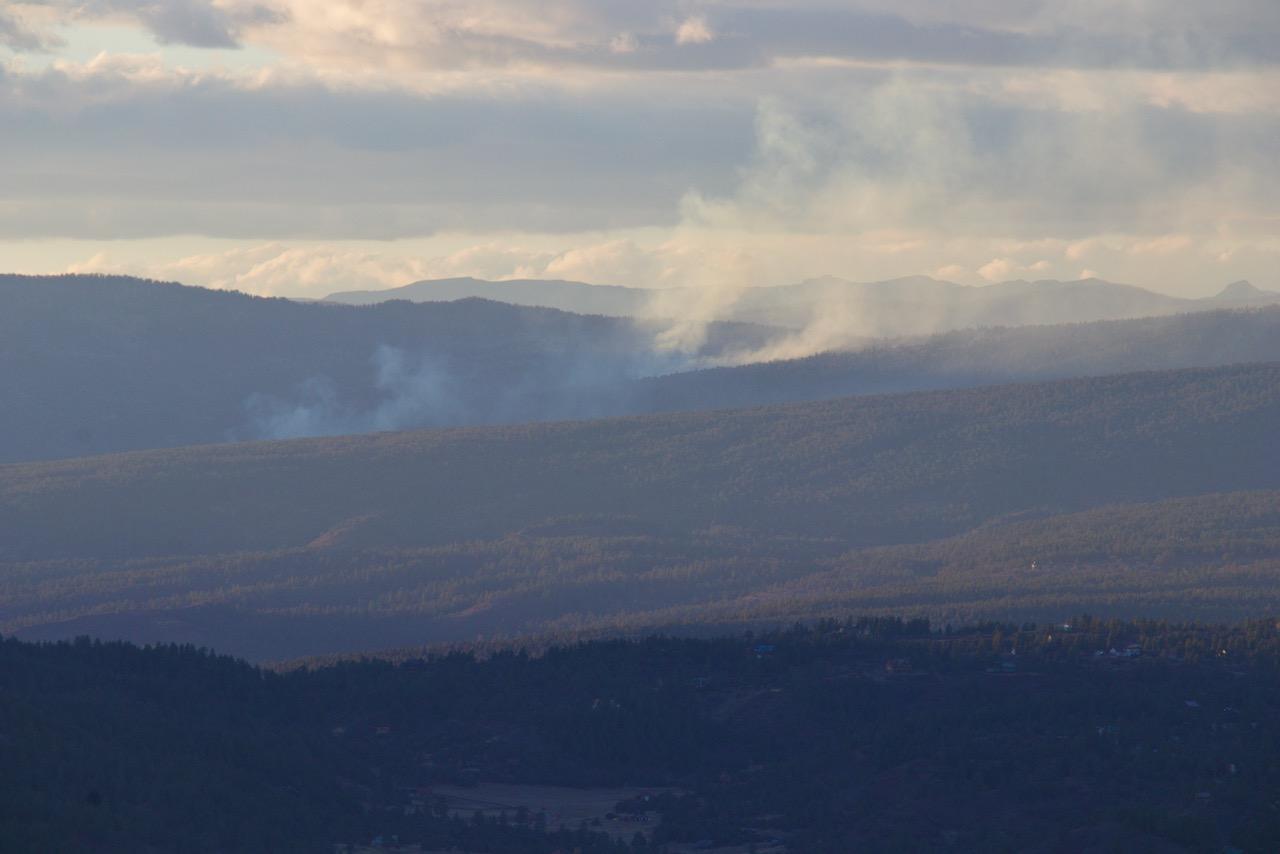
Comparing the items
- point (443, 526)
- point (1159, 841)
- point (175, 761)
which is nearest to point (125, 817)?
point (175, 761)

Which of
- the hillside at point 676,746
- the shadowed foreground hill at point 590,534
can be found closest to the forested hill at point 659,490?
the shadowed foreground hill at point 590,534

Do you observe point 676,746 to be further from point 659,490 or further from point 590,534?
point 659,490

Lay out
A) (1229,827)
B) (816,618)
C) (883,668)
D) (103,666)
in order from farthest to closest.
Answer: (816,618) < (883,668) < (103,666) < (1229,827)

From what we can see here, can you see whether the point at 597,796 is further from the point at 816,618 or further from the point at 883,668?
the point at 816,618

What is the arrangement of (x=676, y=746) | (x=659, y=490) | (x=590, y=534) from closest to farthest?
(x=676, y=746)
(x=590, y=534)
(x=659, y=490)

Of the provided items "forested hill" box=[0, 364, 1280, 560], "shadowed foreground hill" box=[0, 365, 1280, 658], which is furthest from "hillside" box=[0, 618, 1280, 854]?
"forested hill" box=[0, 364, 1280, 560]

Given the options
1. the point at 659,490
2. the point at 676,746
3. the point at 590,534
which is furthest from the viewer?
the point at 659,490

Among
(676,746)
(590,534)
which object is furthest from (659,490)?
(676,746)

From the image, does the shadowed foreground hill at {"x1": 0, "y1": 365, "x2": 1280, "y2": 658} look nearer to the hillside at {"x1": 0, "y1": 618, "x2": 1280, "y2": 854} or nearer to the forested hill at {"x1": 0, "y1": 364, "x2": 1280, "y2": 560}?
the forested hill at {"x1": 0, "y1": 364, "x2": 1280, "y2": 560}
